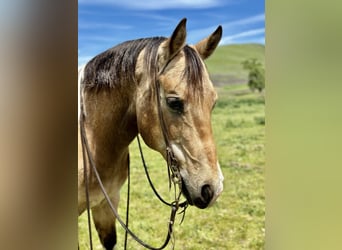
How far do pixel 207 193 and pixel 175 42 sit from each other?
1.05 ft

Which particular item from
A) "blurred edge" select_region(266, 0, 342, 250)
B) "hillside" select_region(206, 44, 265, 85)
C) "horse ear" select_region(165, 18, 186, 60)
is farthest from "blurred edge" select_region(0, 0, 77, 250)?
"hillside" select_region(206, 44, 265, 85)

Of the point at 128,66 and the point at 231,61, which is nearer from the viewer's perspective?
the point at 128,66

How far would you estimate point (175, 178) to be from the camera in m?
0.79

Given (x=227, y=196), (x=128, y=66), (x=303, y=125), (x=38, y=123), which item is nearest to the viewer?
(x=38, y=123)

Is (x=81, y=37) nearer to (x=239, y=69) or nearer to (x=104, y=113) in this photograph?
(x=104, y=113)

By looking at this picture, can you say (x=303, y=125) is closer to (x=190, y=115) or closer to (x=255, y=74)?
(x=190, y=115)

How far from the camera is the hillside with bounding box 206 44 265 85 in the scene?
3.23 ft

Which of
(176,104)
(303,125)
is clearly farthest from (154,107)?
(303,125)

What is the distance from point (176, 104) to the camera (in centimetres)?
75

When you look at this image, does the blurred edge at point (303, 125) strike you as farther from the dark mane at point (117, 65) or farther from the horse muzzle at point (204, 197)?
the dark mane at point (117, 65)

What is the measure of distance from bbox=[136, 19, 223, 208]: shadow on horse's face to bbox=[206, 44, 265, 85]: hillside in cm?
22

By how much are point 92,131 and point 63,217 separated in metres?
0.34

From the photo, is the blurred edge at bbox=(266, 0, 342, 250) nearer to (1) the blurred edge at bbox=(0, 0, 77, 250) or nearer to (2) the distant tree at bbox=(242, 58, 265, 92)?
(2) the distant tree at bbox=(242, 58, 265, 92)

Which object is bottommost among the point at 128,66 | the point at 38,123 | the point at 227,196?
the point at 227,196
